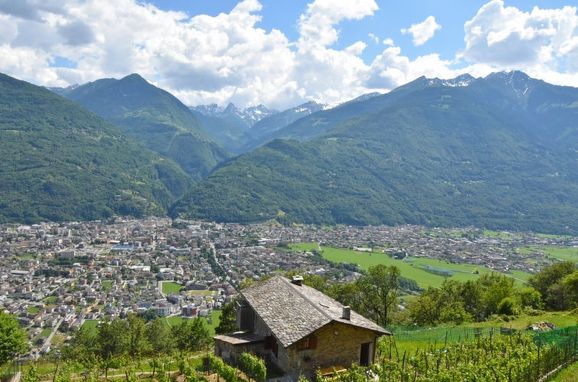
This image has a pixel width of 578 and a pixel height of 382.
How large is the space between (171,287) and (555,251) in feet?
488

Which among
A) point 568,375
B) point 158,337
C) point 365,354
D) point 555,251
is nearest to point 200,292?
point 158,337

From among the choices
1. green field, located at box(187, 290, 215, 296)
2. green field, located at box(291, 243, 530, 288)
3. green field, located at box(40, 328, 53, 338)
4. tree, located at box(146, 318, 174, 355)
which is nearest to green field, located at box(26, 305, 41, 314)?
green field, located at box(40, 328, 53, 338)

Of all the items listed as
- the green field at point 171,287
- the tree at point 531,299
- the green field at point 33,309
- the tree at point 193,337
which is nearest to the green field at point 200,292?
the green field at point 171,287

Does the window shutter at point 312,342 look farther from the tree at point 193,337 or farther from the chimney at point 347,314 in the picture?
the tree at point 193,337

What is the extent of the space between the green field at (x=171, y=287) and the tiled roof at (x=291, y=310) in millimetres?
85211

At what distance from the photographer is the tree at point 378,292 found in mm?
52094

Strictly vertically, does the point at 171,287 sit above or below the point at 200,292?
below

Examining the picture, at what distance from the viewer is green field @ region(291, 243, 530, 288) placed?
129387 mm

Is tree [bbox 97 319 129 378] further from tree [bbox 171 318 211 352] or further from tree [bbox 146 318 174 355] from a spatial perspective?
tree [bbox 171 318 211 352]

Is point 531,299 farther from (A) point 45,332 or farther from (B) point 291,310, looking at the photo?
(A) point 45,332

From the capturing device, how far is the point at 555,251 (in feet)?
610

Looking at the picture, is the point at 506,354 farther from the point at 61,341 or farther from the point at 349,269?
the point at 349,269

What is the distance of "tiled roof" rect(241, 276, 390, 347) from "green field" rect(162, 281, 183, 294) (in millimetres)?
85211

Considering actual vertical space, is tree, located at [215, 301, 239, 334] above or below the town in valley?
above
